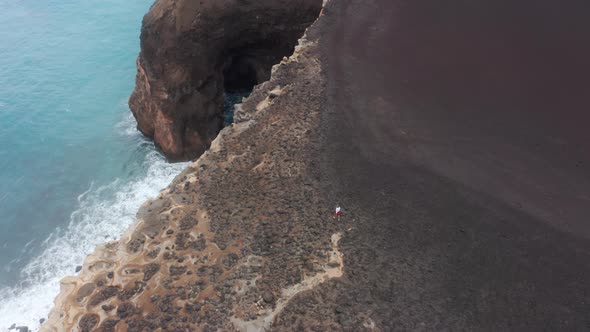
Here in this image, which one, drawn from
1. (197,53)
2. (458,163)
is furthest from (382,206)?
(197,53)

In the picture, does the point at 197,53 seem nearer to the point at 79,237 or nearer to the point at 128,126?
the point at 128,126

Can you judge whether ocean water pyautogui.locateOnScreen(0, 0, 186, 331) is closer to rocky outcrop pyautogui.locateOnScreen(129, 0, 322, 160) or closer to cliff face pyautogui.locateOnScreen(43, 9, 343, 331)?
rocky outcrop pyautogui.locateOnScreen(129, 0, 322, 160)

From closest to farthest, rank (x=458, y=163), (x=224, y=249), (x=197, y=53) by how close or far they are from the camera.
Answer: (x=224, y=249) < (x=458, y=163) < (x=197, y=53)

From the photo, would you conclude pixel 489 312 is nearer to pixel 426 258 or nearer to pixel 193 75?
pixel 426 258

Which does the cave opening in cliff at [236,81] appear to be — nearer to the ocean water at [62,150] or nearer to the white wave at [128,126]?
the ocean water at [62,150]

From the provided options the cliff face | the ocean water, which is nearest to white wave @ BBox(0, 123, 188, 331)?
the ocean water

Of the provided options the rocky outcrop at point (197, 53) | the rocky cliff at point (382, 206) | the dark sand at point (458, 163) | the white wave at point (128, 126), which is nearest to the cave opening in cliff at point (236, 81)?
the rocky outcrop at point (197, 53)
